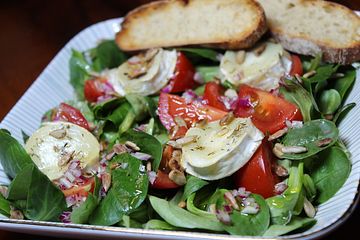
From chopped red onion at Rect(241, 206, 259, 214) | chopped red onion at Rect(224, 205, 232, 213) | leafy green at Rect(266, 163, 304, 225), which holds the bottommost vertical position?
leafy green at Rect(266, 163, 304, 225)

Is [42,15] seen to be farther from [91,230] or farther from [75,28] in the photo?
[91,230]

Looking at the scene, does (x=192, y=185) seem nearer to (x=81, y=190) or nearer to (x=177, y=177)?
(x=177, y=177)

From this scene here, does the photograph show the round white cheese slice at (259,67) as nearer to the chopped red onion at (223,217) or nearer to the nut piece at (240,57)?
→ the nut piece at (240,57)

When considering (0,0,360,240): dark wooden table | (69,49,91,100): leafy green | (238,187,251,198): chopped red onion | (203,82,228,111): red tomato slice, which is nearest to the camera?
(238,187,251,198): chopped red onion

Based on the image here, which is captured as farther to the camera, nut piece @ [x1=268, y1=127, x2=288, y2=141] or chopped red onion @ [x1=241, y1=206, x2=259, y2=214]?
nut piece @ [x1=268, y1=127, x2=288, y2=141]

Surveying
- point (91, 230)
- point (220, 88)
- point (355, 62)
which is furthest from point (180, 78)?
point (91, 230)

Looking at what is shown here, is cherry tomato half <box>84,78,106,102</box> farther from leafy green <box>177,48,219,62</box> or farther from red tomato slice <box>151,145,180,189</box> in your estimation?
red tomato slice <box>151,145,180,189</box>

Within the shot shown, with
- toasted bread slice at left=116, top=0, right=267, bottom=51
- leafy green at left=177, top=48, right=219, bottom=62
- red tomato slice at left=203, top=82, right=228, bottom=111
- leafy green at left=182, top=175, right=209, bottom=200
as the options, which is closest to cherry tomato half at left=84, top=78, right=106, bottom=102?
Answer: toasted bread slice at left=116, top=0, right=267, bottom=51
